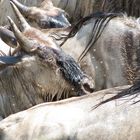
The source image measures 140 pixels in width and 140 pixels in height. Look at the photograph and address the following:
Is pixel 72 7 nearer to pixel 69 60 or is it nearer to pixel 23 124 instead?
pixel 69 60

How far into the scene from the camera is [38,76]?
5.80 m

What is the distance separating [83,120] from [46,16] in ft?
14.4

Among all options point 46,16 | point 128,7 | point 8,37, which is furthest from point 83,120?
point 46,16

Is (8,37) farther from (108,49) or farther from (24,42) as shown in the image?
(108,49)

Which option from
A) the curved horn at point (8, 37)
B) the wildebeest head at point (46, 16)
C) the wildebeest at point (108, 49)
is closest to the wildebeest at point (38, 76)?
the wildebeest at point (108, 49)

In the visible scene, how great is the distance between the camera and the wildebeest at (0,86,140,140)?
391 centimetres

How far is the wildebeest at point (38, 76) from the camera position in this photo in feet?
18.8

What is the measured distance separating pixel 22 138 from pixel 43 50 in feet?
5.65

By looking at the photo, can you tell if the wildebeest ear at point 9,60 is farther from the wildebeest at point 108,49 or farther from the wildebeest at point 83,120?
the wildebeest at point 83,120

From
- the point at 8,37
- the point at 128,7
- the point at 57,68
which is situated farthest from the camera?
the point at 128,7

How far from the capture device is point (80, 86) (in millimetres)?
5695

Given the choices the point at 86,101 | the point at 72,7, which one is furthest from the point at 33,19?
the point at 86,101

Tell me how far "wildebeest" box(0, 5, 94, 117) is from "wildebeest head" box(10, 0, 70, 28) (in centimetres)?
211

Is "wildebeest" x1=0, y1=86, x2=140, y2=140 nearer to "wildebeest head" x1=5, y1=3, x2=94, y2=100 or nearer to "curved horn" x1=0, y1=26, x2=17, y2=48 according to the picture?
"wildebeest head" x1=5, y1=3, x2=94, y2=100
